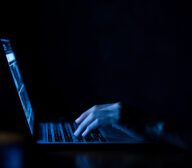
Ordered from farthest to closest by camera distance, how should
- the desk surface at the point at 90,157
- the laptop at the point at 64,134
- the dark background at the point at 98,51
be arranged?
the dark background at the point at 98,51 → the laptop at the point at 64,134 → the desk surface at the point at 90,157

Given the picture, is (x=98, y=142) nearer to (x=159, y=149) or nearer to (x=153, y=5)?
(x=159, y=149)

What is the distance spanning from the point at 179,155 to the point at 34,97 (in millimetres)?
1136

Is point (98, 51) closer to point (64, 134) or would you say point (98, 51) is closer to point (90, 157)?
point (64, 134)

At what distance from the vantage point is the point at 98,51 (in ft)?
7.52

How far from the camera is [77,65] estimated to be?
7.43 ft

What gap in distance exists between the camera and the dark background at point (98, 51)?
2.18 metres

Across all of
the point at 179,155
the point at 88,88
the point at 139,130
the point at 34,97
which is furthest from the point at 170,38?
the point at 179,155

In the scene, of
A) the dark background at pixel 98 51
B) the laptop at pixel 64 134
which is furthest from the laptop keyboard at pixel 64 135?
the dark background at pixel 98 51

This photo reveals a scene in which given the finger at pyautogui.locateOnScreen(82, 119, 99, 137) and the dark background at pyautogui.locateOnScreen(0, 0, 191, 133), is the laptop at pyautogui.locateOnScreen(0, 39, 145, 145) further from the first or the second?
the dark background at pyautogui.locateOnScreen(0, 0, 191, 133)

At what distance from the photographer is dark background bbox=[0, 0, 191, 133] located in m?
2.18

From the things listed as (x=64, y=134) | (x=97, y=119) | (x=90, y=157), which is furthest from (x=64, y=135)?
(x=90, y=157)

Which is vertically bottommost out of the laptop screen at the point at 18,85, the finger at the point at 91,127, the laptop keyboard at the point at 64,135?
the laptop keyboard at the point at 64,135

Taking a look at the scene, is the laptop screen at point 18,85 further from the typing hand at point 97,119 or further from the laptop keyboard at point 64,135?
the typing hand at point 97,119

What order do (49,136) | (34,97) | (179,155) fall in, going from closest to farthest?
(179,155) < (49,136) < (34,97)
